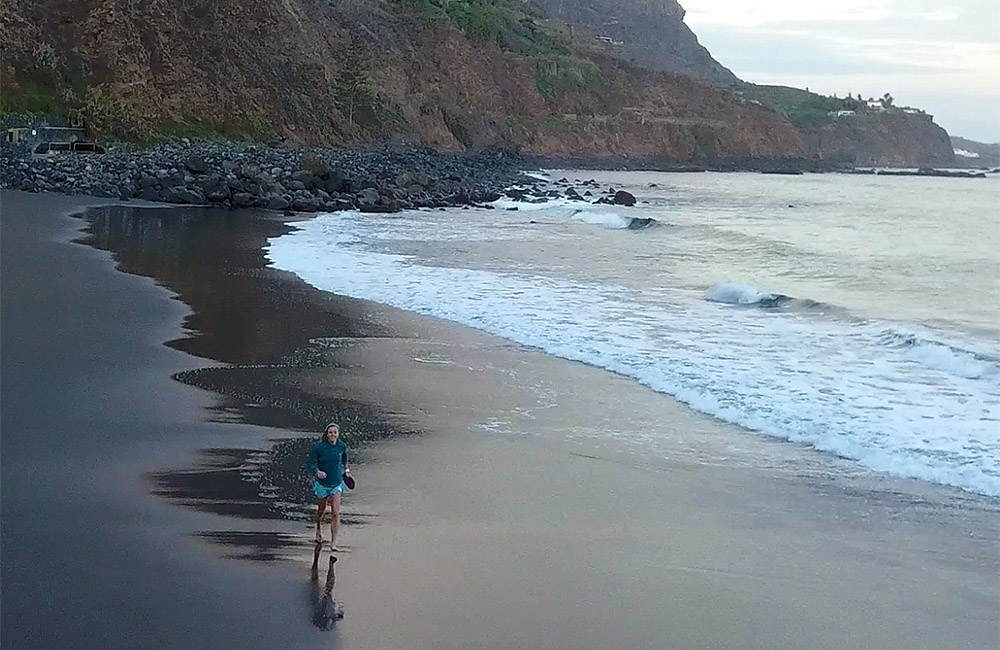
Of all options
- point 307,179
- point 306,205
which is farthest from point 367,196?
point 306,205

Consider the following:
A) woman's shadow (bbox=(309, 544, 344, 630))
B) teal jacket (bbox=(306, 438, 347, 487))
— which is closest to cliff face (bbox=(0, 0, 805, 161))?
teal jacket (bbox=(306, 438, 347, 487))

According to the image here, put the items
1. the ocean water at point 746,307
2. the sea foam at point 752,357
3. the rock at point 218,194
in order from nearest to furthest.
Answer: the sea foam at point 752,357, the ocean water at point 746,307, the rock at point 218,194

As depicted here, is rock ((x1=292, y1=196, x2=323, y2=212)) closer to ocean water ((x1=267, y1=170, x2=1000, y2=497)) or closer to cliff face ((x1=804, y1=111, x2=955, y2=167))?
ocean water ((x1=267, y1=170, x2=1000, y2=497))

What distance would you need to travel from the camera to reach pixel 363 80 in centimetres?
6475

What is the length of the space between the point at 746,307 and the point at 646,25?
596 ft

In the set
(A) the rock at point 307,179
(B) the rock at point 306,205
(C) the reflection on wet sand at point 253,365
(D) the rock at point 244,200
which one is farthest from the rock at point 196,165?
(C) the reflection on wet sand at point 253,365

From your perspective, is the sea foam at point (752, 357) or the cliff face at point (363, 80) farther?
the cliff face at point (363, 80)

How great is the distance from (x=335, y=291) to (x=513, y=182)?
37624 millimetres

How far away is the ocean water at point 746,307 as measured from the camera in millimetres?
8812

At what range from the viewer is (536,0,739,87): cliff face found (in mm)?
182500

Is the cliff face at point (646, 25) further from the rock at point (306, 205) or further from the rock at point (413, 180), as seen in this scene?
the rock at point (306, 205)

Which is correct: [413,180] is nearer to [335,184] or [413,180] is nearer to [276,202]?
[335,184]

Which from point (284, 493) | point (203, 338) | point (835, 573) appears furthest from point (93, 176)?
point (835, 573)

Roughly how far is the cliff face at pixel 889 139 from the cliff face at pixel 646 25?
36365mm
